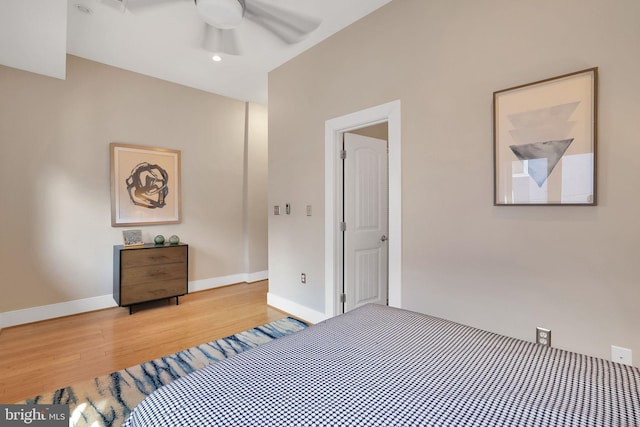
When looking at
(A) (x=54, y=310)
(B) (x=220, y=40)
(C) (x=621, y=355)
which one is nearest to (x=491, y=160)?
(C) (x=621, y=355)

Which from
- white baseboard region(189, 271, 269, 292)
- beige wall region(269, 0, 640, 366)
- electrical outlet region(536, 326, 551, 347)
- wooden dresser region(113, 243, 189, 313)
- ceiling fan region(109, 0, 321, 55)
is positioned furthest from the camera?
white baseboard region(189, 271, 269, 292)

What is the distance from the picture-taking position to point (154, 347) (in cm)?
267

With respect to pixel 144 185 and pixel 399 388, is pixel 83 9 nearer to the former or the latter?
pixel 144 185

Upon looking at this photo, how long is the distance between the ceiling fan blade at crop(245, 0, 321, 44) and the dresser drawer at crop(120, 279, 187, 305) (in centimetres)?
301

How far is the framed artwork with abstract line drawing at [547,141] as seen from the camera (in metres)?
1.62

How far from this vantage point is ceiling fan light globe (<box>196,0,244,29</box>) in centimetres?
186

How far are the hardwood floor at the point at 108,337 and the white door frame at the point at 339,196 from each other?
0.89 metres

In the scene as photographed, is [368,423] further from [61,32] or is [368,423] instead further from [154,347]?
[61,32]

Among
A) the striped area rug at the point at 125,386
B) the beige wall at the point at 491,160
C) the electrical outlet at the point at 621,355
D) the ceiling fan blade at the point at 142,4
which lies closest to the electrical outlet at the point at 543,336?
the beige wall at the point at 491,160

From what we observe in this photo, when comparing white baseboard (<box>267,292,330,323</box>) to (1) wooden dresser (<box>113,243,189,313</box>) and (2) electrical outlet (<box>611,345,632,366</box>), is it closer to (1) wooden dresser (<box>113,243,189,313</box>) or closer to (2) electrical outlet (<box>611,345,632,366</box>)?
(1) wooden dresser (<box>113,243,189,313</box>)

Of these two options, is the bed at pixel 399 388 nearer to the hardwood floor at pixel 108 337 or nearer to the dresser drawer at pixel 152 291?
the hardwood floor at pixel 108 337

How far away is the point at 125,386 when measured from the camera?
6.80 feet

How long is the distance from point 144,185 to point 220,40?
85.4 inches

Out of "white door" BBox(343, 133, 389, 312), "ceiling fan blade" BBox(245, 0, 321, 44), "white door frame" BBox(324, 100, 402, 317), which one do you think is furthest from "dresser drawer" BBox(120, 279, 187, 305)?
"ceiling fan blade" BBox(245, 0, 321, 44)
